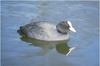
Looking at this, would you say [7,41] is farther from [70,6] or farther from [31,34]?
[70,6]

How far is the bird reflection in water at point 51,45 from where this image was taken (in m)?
6.20

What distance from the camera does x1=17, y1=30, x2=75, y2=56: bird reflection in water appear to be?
6.20 m

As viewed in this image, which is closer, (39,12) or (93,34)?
(93,34)

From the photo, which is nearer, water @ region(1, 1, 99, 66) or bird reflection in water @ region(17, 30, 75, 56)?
water @ region(1, 1, 99, 66)

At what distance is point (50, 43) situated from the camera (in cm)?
652

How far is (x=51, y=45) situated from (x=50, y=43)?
92 mm

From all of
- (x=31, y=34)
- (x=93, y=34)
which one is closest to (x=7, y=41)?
(x=31, y=34)

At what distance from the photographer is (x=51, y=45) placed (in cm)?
643

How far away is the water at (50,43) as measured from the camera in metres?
5.76

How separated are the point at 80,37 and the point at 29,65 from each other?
4.60 feet

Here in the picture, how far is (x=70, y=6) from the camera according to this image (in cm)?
816

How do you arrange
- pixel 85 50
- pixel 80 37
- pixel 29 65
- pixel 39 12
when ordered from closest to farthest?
pixel 29 65
pixel 85 50
pixel 80 37
pixel 39 12

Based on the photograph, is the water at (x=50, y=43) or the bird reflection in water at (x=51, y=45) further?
the bird reflection in water at (x=51, y=45)

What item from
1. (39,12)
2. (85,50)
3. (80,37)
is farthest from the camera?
(39,12)
